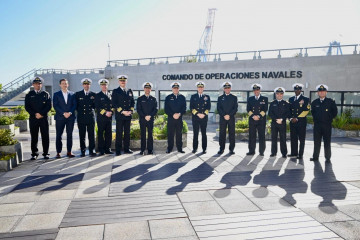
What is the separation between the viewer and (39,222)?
405 cm

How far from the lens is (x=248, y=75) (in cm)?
2245

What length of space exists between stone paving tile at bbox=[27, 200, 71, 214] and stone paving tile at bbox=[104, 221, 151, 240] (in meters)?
1.12

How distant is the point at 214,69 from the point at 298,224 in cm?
2081

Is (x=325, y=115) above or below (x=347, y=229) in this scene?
above

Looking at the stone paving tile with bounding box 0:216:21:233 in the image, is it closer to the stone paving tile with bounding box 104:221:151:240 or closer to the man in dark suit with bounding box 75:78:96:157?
the stone paving tile with bounding box 104:221:151:240

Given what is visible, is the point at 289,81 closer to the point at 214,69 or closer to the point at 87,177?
the point at 214,69

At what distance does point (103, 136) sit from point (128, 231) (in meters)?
5.68

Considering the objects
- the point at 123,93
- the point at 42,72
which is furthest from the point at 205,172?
the point at 42,72

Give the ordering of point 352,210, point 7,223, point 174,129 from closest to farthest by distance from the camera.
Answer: point 7,223 < point 352,210 < point 174,129

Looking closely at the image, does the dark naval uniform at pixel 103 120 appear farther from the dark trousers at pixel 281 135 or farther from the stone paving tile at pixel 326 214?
the stone paving tile at pixel 326 214

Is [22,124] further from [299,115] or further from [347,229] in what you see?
[347,229]

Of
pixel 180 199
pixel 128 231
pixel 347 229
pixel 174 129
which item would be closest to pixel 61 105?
pixel 174 129

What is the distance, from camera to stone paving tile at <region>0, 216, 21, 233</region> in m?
3.84

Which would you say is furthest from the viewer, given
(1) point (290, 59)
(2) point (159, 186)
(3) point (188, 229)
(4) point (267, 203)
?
(1) point (290, 59)
